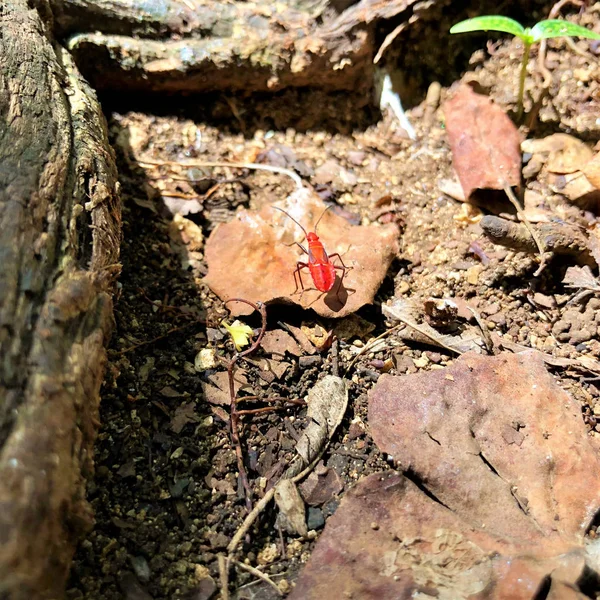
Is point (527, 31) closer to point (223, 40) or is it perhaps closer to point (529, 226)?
point (529, 226)

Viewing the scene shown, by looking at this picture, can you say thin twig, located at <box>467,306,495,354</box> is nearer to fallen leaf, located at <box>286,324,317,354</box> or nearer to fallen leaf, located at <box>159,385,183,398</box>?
fallen leaf, located at <box>286,324,317,354</box>

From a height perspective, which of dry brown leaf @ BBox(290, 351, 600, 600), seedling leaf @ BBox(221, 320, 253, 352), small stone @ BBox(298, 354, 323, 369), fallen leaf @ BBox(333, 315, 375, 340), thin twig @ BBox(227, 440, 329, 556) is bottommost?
thin twig @ BBox(227, 440, 329, 556)

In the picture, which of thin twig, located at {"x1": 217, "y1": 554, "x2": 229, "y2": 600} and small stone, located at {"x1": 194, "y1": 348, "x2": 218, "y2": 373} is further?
small stone, located at {"x1": 194, "y1": 348, "x2": 218, "y2": 373}

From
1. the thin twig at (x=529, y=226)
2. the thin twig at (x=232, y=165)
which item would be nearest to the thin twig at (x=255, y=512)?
the thin twig at (x=529, y=226)

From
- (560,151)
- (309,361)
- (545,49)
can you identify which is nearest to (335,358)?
(309,361)

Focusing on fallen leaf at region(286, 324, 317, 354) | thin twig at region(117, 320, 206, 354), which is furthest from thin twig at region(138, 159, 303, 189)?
thin twig at region(117, 320, 206, 354)
